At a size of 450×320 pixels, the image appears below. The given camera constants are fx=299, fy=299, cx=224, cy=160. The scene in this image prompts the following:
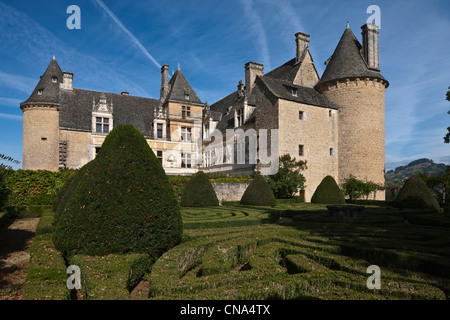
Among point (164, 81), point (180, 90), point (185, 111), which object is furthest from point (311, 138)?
point (164, 81)

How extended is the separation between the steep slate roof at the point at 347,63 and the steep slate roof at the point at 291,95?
179cm

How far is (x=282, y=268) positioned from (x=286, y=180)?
1680 cm

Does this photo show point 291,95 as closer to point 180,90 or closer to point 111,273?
point 180,90

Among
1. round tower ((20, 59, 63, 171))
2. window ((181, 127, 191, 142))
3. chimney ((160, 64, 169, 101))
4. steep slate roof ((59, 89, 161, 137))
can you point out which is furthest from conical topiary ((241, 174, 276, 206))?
chimney ((160, 64, 169, 101))

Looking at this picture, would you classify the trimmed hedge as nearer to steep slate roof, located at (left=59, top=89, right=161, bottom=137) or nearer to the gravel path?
the gravel path

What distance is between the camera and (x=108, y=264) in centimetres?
477

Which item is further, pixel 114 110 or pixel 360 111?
pixel 114 110

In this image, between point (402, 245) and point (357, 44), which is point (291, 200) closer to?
point (402, 245)

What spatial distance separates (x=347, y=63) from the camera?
26.5 m

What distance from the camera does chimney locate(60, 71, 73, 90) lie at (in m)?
28.4

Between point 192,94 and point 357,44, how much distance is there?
662 inches

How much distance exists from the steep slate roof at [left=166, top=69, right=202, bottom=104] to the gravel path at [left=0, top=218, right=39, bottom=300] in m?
21.1

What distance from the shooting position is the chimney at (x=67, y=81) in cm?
2842

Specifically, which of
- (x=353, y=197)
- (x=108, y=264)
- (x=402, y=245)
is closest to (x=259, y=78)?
(x=353, y=197)
